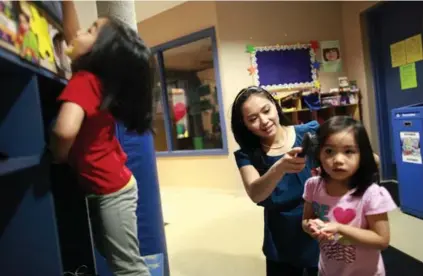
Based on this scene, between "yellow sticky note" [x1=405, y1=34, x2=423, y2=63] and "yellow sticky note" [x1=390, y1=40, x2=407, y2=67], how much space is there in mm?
62

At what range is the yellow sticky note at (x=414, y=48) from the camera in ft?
12.1

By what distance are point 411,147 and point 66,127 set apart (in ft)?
8.75

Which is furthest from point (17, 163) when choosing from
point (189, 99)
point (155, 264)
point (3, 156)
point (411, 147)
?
point (189, 99)

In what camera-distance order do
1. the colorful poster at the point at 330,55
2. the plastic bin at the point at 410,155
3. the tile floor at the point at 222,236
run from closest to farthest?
the tile floor at the point at 222,236
the plastic bin at the point at 410,155
the colorful poster at the point at 330,55

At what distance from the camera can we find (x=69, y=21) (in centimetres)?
123

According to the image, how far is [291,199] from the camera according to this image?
47.7 inches

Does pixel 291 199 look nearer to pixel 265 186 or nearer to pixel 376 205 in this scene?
pixel 265 186

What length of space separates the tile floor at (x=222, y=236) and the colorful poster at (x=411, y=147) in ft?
1.45

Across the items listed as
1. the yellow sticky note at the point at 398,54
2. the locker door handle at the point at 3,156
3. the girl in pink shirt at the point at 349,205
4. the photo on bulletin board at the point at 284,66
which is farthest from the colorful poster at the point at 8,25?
the yellow sticky note at the point at 398,54

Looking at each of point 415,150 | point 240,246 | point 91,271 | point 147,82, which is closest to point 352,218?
point 147,82

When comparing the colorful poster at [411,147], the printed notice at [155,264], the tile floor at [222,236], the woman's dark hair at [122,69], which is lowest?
the tile floor at [222,236]

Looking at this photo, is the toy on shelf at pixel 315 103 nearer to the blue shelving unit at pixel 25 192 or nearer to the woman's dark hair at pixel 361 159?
the woman's dark hair at pixel 361 159

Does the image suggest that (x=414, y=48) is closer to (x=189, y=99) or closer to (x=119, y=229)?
(x=189, y=99)

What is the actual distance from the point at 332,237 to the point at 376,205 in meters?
0.14
